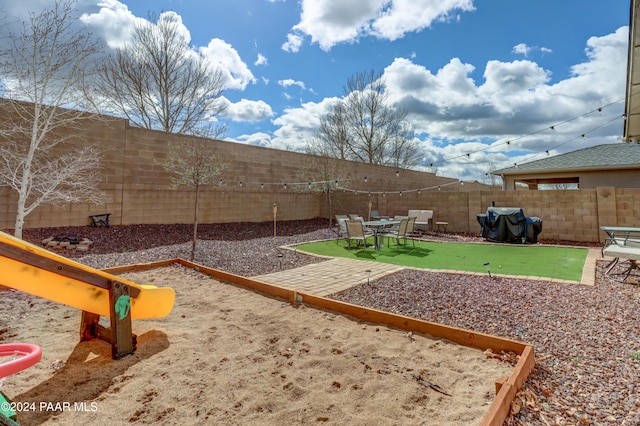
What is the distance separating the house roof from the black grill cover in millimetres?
5227

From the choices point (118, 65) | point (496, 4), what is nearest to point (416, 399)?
point (496, 4)

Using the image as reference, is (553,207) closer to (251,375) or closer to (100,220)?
(251,375)

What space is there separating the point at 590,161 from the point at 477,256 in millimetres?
9936

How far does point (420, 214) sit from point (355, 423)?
34.8 ft

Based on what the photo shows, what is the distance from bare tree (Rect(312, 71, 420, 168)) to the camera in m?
23.2

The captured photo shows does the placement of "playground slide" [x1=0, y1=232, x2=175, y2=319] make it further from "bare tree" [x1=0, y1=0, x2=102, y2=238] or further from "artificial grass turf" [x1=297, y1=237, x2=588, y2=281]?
"bare tree" [x1=0, y1=0, x2=102, y2=238]

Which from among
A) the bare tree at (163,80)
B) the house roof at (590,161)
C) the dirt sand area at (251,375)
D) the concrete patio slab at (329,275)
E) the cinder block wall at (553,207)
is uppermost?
the bare tree at (163,80)

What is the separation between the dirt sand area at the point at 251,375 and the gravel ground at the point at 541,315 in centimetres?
37

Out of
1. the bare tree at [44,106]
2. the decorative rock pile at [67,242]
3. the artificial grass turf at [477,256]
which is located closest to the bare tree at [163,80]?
the bare tree at [44,106]

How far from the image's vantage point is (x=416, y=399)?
6.44 feet

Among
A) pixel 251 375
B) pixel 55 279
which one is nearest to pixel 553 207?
pixel 251 375

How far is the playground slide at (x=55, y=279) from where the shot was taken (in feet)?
6.77

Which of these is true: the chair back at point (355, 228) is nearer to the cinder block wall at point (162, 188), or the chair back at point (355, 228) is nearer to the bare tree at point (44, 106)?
the cinder block wall at point (162, 188)

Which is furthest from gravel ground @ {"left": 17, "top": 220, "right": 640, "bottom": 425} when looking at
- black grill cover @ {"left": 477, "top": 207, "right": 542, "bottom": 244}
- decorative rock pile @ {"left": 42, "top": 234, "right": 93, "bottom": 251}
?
black grill cover @ {"left": 477, "top": 207, "right": 542, "bottom": 244}
